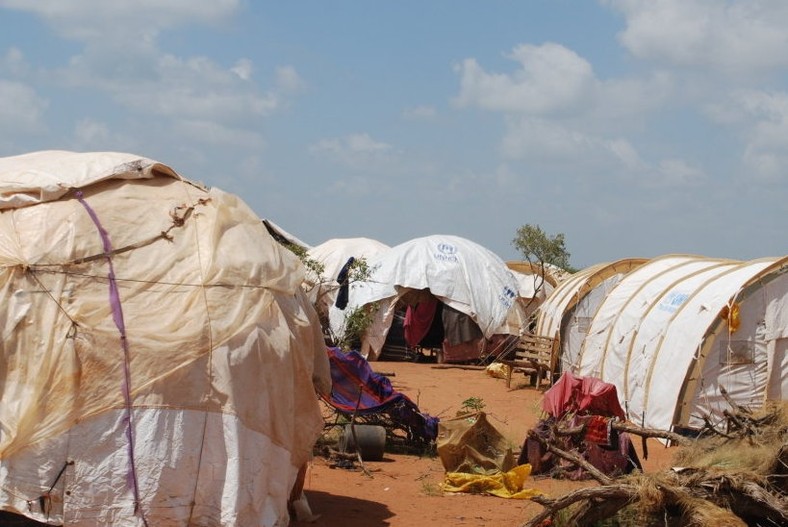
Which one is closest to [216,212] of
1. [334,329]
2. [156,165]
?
[156,165]

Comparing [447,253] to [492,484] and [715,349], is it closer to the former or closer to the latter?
[715,349]

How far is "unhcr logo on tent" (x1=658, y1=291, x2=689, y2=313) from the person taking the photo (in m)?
16.8

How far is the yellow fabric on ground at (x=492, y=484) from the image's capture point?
11047mm

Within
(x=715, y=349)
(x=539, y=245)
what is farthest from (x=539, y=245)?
(x=715, y=349)

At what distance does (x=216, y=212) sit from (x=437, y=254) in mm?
19286

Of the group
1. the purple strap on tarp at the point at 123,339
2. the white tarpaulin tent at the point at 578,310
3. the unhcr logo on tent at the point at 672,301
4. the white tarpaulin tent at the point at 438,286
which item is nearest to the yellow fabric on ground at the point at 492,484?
the purple strap on tarp at the point at 123,339

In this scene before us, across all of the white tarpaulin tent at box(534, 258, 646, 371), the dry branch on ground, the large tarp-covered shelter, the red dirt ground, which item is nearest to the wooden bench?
the white tarpaulin tent at box(534, 258, 646, 371)

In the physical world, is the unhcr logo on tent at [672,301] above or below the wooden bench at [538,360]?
above

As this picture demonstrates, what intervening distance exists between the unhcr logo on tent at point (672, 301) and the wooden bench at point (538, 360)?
474cm

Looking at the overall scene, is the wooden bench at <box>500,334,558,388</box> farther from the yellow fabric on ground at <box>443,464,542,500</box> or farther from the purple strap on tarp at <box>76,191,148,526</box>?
the purple strap on tarp at <box>76,191,148,526</box>

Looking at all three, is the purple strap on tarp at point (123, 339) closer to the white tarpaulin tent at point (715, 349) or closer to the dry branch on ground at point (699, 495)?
the dry branch on ground at point (699, 495)

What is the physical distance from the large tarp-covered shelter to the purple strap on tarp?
10 millimetres

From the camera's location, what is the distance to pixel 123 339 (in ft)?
25.6

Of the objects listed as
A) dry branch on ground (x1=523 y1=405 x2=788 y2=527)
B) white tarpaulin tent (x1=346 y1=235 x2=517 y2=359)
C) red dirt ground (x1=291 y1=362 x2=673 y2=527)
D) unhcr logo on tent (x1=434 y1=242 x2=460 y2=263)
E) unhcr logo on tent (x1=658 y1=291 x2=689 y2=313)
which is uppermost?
unhcr logo on tent (x1=434 y1=242 x2=460 y2=263)
